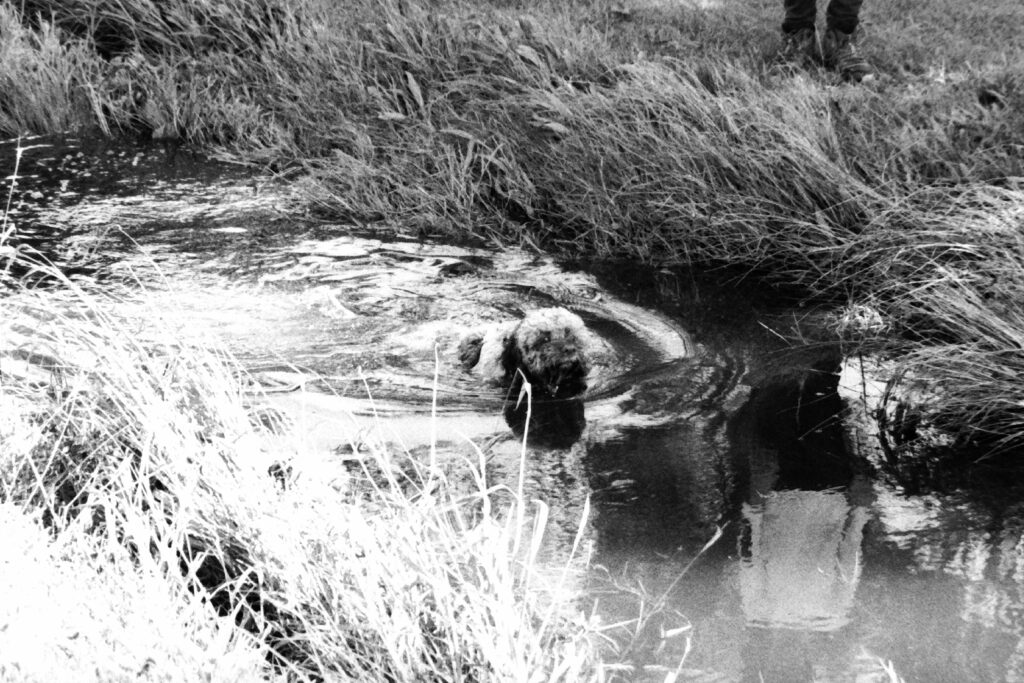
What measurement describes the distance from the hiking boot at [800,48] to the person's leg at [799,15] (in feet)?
0.15

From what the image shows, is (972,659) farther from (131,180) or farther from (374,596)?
(131,180)

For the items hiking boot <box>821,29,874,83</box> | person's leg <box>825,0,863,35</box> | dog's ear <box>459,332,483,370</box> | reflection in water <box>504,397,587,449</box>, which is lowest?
reflection in water <box>504,397,587,449</box>

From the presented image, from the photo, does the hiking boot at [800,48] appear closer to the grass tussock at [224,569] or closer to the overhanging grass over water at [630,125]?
the overhanging grass over water at [630,125]

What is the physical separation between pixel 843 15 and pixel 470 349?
467 centimetres

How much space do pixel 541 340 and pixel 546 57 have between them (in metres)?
3.66

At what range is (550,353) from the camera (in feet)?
15.6

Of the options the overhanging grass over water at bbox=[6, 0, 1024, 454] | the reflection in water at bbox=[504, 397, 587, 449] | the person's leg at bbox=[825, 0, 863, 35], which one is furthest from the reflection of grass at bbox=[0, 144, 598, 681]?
the person's leg at bbox=[825, 0, 863, 35]

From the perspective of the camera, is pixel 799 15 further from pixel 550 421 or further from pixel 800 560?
pixel 800 560

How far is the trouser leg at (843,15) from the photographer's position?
318 inches

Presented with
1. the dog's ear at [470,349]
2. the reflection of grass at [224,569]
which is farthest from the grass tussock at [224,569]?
the dog's ear at [470,349]

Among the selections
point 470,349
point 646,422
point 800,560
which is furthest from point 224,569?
point 470,349

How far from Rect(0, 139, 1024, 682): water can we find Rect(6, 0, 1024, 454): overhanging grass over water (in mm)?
361

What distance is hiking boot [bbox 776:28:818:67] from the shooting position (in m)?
7.96

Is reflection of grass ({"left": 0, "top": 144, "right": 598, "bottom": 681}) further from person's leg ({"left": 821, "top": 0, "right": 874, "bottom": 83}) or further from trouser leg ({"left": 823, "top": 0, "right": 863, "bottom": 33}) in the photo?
trouser leg ({"left": 823, "top": 0, "right": 863, "bottom": 33})
